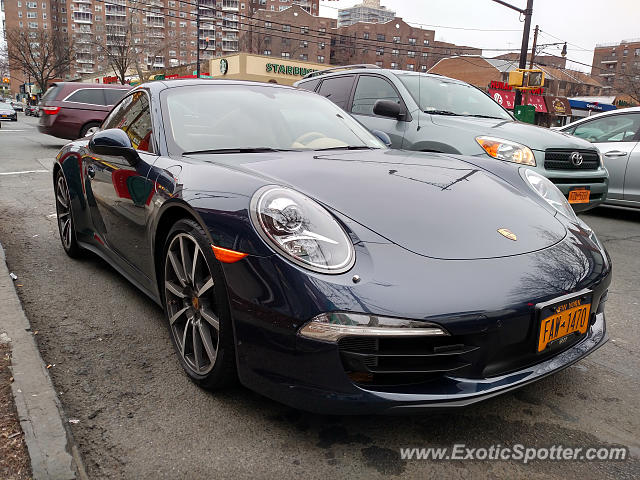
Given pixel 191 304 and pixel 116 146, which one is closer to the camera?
pixel 191 304

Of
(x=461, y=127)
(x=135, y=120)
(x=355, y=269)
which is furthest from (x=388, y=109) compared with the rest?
(x=355, y=269)

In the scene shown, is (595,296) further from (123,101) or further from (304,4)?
(304,4)

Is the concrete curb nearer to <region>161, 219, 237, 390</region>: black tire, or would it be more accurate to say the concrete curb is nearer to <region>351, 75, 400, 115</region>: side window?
<region>161, 219, 237, 390</region>: black tire

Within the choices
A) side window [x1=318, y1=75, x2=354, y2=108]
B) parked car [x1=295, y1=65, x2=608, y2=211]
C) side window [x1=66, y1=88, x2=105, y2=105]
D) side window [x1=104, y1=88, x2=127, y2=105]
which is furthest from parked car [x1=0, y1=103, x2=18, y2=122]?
parked car [x1=295, y1=65, x2=608, y2=211]

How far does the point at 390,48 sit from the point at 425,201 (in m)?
96.0

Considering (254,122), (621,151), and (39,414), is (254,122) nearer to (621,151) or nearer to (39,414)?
(39,414)

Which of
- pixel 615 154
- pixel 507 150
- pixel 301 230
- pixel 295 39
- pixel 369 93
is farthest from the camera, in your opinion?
pixel 295 39

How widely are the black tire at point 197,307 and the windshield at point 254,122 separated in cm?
66

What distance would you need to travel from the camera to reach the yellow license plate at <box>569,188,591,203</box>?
527cm

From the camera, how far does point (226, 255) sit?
1874 millimetres

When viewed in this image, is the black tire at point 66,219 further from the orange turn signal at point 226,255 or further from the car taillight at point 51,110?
the car taillight at point 51,110

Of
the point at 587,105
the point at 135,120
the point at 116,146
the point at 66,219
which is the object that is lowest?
the point at 66,219

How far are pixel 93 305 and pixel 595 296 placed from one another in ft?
9.01

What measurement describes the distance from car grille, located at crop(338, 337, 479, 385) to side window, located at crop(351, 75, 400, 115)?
4.37 meters
